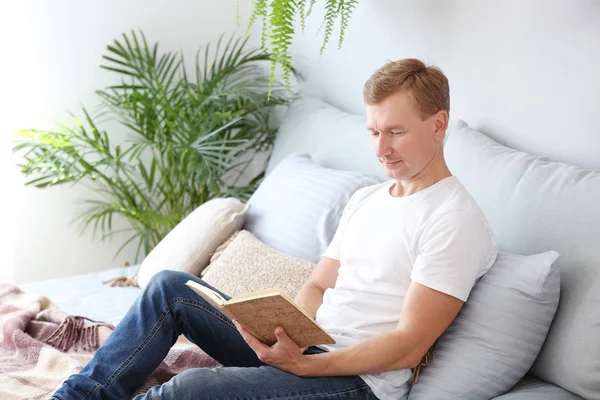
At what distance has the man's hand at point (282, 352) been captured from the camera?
4.81ft

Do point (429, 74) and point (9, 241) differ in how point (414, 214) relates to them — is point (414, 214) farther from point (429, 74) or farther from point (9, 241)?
point (9, 241)

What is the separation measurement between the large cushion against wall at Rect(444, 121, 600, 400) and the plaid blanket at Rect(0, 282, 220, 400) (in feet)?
2.44

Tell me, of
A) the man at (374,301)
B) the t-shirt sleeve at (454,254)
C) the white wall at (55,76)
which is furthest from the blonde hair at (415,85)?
the white wall at (55,76)

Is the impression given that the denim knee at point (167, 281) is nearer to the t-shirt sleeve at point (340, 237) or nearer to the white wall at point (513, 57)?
the t-shirt sleeve at point (340, 237)

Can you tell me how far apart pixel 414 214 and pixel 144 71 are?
1.91 metres

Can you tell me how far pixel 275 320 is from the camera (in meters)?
1.43

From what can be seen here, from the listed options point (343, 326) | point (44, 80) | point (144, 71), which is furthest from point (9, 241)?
point (343, 326)

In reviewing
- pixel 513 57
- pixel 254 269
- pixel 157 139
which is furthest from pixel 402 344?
pixel 157 139

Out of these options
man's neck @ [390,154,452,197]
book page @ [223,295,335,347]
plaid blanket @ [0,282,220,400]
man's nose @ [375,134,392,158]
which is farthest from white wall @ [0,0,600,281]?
plaid blanket @ [0,282,220,400]

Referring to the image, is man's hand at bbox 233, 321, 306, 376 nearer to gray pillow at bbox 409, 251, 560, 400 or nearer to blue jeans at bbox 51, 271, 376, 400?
blue jeans at bbox 51, 271, 376, 400

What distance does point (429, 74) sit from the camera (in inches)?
63.2

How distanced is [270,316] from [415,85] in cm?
54

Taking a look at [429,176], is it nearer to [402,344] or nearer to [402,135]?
[402,135]

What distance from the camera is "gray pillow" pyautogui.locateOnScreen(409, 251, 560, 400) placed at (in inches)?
58.9
